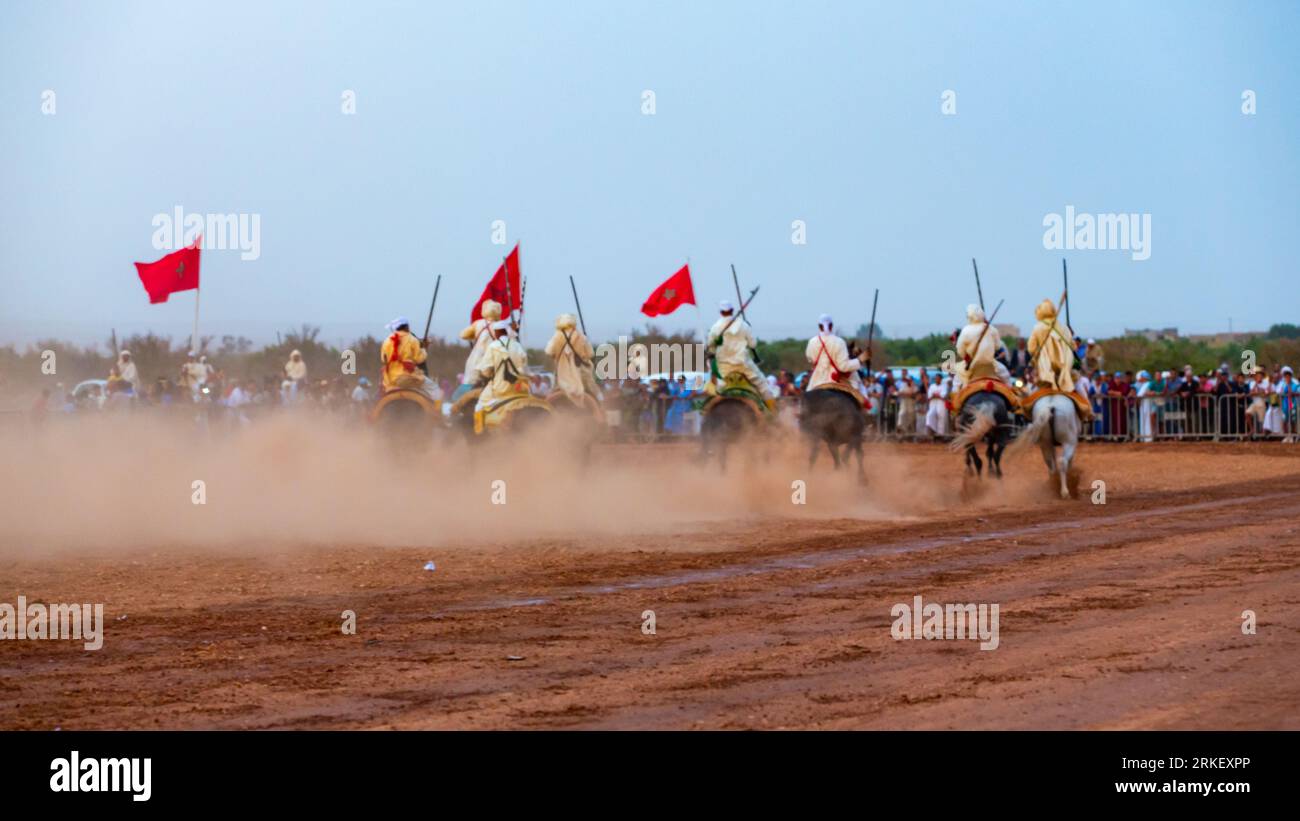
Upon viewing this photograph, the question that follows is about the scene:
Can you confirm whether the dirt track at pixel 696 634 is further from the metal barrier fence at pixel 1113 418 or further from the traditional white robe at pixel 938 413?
the traditional white robe at pixel 938 413

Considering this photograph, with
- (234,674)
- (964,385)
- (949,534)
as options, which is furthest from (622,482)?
(234,674)

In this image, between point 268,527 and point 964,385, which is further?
point 964,385

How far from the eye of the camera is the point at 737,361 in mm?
23938

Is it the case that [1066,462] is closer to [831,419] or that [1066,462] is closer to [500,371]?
[831,419]

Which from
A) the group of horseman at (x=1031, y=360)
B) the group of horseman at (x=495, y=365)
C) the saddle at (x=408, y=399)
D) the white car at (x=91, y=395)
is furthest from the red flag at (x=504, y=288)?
the white car at (x=91, y=395)

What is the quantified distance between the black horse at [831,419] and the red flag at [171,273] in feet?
39.9

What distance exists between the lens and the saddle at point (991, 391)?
2261cm

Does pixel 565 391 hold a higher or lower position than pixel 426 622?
A: higher

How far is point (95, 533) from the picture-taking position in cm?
1944

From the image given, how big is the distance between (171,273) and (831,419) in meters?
12.9

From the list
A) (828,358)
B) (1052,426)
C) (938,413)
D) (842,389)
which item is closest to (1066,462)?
(1052,426)

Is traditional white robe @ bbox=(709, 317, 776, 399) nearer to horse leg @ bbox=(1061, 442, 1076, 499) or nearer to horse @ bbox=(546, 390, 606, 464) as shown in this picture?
horse @ bbox=(546, 390, 606, 464)
